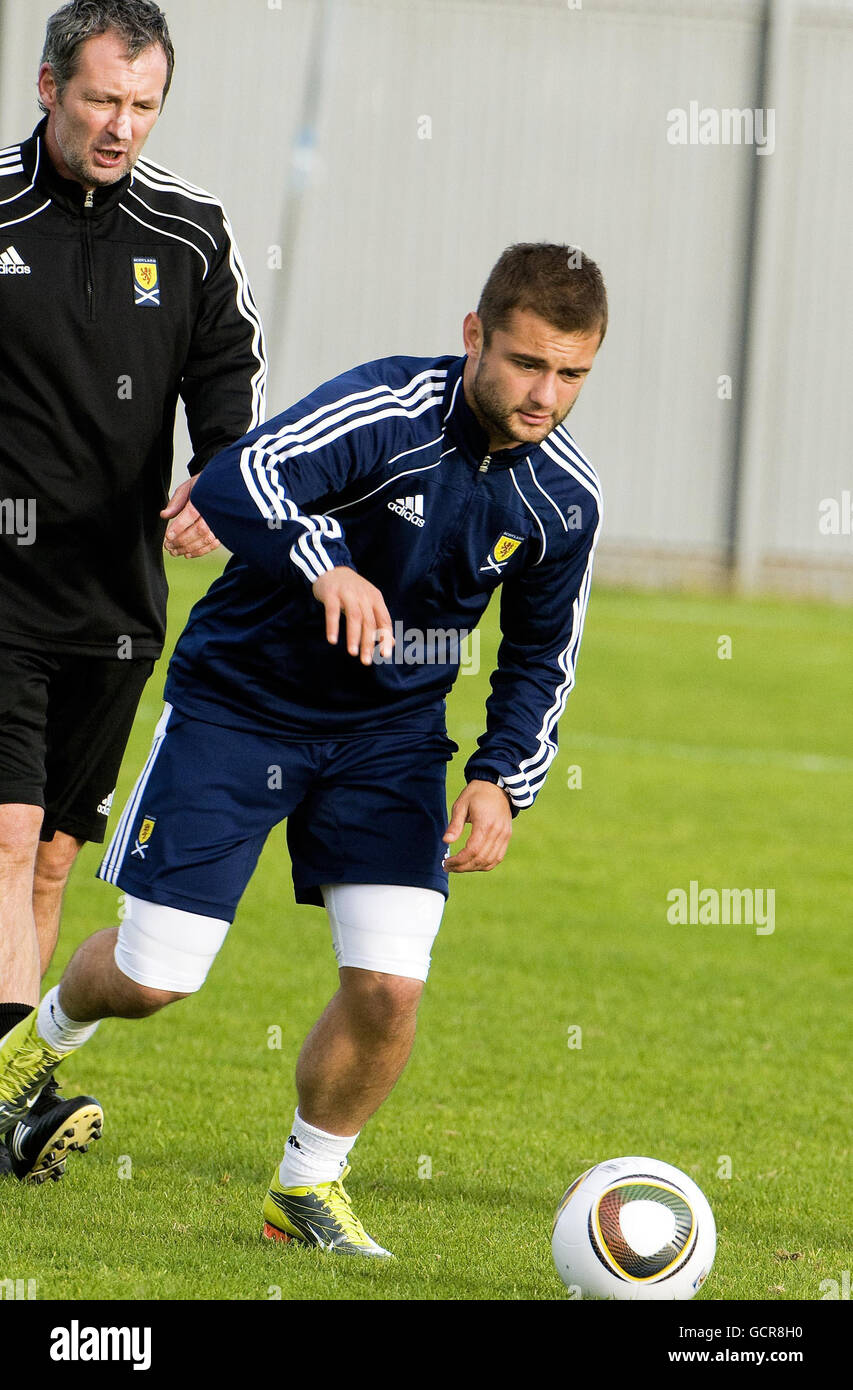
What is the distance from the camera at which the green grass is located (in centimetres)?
392

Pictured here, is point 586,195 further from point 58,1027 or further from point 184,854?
point 184,854

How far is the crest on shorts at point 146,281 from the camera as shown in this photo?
173 inches

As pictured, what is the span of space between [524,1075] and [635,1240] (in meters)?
2.25

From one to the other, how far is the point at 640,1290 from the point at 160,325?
101 inches

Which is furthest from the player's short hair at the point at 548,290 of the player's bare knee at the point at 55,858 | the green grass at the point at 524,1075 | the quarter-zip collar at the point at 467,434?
the green grass at the point at 524,1075

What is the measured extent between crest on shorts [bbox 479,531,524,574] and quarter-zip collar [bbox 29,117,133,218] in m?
1.35

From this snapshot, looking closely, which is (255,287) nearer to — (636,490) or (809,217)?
(636,490)

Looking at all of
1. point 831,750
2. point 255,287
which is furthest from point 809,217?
point 831,750

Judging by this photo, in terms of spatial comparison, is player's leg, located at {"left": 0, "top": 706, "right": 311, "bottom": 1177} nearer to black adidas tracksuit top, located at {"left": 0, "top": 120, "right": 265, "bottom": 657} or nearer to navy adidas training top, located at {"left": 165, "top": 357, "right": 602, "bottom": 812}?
navy adidas training top, located at {"left": 165, "top": 357, "right": 602, "bottom": 812}

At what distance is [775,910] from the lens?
8852 millimetres

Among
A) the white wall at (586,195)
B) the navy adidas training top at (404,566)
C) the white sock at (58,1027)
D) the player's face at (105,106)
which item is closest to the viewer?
the navy adidas training top at (404,566)

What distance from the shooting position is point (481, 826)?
12.7ft

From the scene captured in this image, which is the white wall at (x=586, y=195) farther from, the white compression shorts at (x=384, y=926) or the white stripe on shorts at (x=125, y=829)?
the white compression shorts at (x=384, y=926)

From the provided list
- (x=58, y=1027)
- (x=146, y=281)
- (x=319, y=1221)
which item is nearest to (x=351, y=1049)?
(x=319, y=1221)
